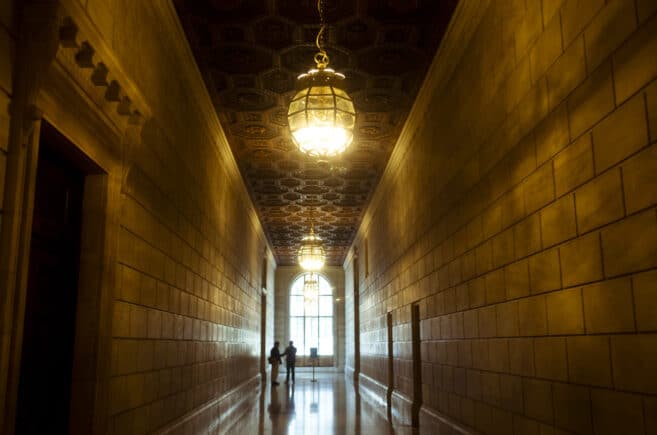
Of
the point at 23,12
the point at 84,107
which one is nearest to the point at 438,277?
the point at 84,107

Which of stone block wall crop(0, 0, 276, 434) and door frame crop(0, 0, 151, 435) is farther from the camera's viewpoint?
stone block wall crop(0, 0, 276, 434)

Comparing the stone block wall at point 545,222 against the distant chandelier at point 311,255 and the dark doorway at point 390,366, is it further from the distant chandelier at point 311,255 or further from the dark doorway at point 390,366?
the distant chandelier at point 311,255

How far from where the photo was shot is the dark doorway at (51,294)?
4258 mm

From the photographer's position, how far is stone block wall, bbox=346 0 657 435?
3371 millimetres

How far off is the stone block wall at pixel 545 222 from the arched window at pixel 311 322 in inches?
968

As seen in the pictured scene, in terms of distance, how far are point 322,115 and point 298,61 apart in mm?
3512

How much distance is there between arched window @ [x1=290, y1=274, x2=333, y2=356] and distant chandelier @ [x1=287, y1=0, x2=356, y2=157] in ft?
92.9

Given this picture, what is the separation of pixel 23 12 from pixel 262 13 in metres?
4.14

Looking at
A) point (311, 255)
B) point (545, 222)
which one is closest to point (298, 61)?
point (545, 222)

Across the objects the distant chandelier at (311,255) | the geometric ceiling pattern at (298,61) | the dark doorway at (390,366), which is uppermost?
the geometric ceiling pattern at (298,61)

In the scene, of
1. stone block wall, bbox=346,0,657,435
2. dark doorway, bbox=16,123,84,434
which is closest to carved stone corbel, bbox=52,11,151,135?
dark doorway, bbox=16,123,84,434

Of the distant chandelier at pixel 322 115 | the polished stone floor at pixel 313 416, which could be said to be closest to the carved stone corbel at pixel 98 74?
the distant chandelier at pixel 322 115

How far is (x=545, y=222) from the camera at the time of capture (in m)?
4.67

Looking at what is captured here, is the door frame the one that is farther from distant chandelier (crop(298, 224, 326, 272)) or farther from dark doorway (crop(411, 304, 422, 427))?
distant chandelier (crop(298, 224, 326, 272))
